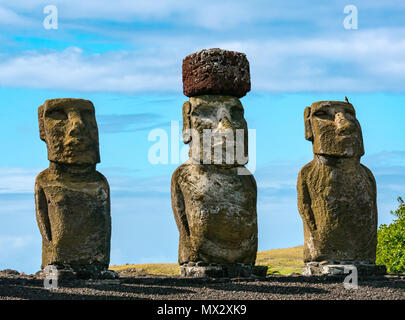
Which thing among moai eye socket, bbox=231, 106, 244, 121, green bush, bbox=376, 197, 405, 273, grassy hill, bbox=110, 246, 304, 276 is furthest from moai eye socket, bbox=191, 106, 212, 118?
green bush, bbox=376, 197, 405, 273

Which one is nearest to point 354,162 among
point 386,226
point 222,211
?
point 222,211

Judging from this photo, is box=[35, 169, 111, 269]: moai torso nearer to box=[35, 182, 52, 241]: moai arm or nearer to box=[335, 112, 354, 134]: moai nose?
box=[35, 182, 52, 241]: moai arm

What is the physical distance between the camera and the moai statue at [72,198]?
14773 mm

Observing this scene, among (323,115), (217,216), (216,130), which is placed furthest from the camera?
(323,115)

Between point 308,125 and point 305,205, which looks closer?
point 305,205

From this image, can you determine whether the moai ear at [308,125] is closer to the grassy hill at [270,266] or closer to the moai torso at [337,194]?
the moai torso at [337,194]

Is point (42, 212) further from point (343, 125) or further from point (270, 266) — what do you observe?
point (270, 266)

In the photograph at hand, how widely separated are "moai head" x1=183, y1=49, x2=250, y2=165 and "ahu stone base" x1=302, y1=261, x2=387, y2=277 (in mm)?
2703

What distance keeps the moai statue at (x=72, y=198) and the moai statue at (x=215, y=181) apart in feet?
4.80

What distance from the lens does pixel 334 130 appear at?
639 inches

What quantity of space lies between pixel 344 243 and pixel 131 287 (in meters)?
4.66

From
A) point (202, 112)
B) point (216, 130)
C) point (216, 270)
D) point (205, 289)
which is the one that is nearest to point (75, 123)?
point (202, 112)

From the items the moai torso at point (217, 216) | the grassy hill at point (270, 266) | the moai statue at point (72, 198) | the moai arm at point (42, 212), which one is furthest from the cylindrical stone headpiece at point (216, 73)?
the grassy hill at point (270, 266)

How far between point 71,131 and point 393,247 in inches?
362
